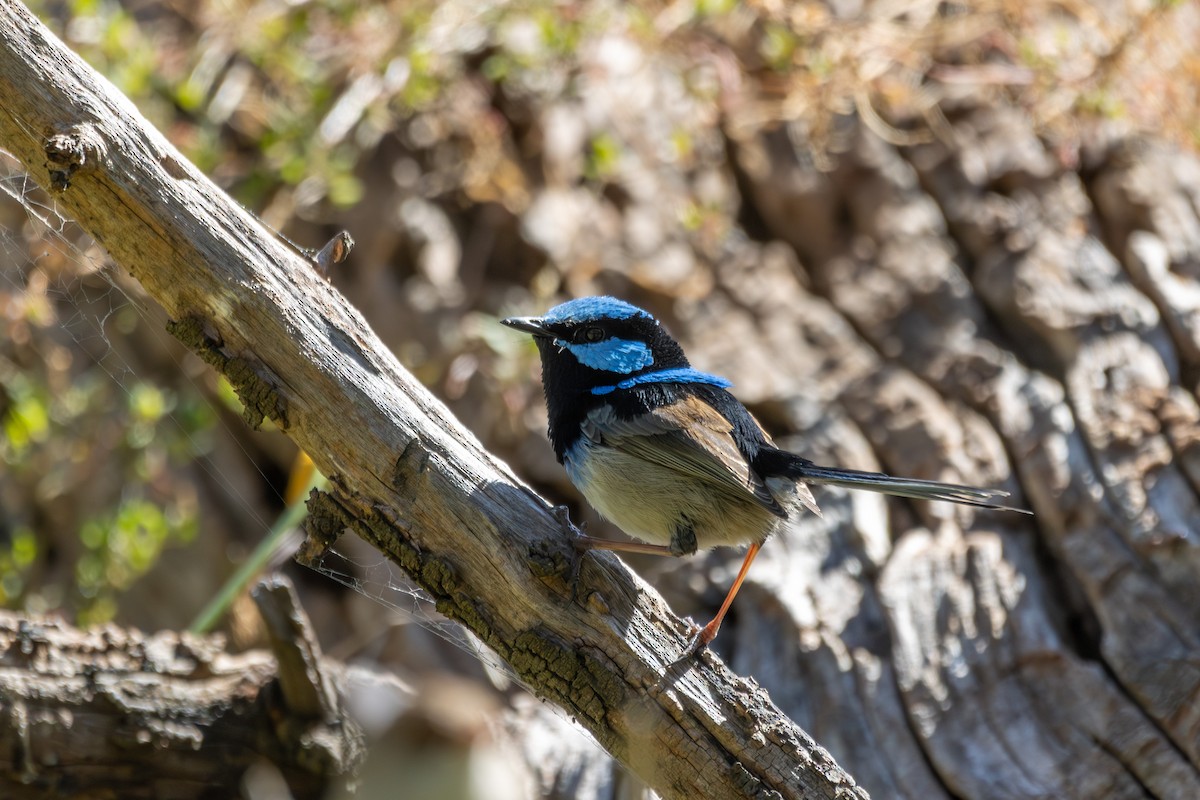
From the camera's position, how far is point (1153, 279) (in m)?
4.88

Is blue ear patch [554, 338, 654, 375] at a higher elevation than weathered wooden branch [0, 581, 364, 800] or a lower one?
higher

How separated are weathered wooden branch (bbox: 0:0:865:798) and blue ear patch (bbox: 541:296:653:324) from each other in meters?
0.91

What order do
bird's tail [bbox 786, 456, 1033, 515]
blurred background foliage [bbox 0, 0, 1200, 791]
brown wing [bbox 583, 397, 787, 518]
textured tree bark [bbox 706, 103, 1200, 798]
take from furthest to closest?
blurred background foliage [bbox 0, 0, 1200, 791] → textured tree bark [bbox 706, 103, 1200, 798] → brown wing [bbox 583, 397, 787, 518] → bird's tail [bbox 786, 456, 1033, 515]

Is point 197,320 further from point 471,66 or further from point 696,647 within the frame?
point 471,66

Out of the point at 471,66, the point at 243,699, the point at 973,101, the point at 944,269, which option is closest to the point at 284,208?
the point at 471,66

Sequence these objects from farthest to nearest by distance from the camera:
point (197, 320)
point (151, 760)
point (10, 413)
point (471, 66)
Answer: point (471, 66) < point (10, 413) < point (151, 760) < point (197, 320)

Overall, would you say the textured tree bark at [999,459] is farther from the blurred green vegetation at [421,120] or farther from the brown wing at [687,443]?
the brown wing at [687,443]

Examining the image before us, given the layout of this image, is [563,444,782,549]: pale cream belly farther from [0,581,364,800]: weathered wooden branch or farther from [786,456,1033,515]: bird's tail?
[0,581,364,800]: weathered wooden branch

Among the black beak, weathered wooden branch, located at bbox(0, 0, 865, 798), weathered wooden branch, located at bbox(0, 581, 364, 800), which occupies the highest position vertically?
the black beak

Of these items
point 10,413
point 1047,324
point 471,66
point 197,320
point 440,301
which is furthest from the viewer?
point 471,66

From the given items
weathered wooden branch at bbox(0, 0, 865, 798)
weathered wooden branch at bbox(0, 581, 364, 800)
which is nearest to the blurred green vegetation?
weathered wooden branch at bbox(0, 581, 364, 800)

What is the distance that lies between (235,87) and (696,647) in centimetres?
430

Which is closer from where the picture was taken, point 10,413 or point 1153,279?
point 1153,279

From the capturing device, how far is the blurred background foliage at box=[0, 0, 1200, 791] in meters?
5.18
